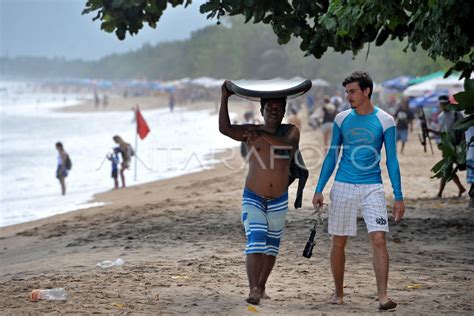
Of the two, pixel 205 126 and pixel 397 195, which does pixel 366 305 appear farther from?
pixel 205 126

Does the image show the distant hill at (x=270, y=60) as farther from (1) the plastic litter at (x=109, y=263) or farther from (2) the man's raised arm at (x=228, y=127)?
(2) the man's raised arm at (x=228, y=127)

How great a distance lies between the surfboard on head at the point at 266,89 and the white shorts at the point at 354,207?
695mm

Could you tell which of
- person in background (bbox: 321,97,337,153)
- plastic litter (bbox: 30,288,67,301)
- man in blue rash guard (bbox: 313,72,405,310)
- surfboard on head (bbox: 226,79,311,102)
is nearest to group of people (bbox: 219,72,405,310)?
man in blue rash guard (bbox: 313,72,405,310)

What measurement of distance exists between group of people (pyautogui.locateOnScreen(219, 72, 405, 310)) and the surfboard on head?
10 cm

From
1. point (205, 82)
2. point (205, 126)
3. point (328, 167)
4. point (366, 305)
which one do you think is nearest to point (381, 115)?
point (328, 167)

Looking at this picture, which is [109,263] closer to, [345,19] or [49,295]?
[49,295]

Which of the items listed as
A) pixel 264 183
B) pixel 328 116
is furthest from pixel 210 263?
pixel 328 116

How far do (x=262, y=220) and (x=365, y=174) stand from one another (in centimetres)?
83

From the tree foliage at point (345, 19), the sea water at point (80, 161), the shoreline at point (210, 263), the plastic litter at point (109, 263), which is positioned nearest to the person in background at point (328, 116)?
the sea water at point (80, 161)

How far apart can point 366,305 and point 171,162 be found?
2325 cm

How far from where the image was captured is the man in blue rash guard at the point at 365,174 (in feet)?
21.0

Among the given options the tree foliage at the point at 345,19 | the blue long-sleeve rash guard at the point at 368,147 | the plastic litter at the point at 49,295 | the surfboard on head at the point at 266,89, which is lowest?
the plastic litter at the point at 49,295

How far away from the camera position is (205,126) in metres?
52.4

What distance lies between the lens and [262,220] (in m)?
6.77
